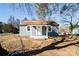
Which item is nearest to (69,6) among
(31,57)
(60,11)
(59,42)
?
(60,11)

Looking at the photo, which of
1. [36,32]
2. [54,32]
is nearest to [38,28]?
[36,32]

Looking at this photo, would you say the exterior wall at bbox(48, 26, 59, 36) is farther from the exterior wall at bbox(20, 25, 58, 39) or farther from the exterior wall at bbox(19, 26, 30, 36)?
the exterior wall at bbox(19, 26, 30, 36)

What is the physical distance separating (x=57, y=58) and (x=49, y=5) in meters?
0.48

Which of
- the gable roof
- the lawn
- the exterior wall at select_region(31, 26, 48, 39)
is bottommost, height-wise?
the lawn

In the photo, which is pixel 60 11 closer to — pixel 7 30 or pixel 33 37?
pixel 33 37

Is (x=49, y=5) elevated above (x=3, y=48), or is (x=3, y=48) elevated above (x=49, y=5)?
(x=49, y=5)

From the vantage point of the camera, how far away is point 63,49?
2.62 metres

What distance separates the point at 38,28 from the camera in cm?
260

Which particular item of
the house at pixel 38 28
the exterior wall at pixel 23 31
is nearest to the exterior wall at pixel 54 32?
the house at pixel 38 28

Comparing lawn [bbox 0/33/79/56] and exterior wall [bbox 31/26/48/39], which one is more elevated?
exterior wall [bbox 31/26/48/39]

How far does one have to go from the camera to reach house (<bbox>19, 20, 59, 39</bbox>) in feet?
8.54

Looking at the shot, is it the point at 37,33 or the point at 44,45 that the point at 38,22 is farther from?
the point at 44,45

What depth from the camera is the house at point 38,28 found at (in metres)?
2.60

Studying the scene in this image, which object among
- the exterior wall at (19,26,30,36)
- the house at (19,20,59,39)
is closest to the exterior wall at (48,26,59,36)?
the house at (19,20,59,39)
